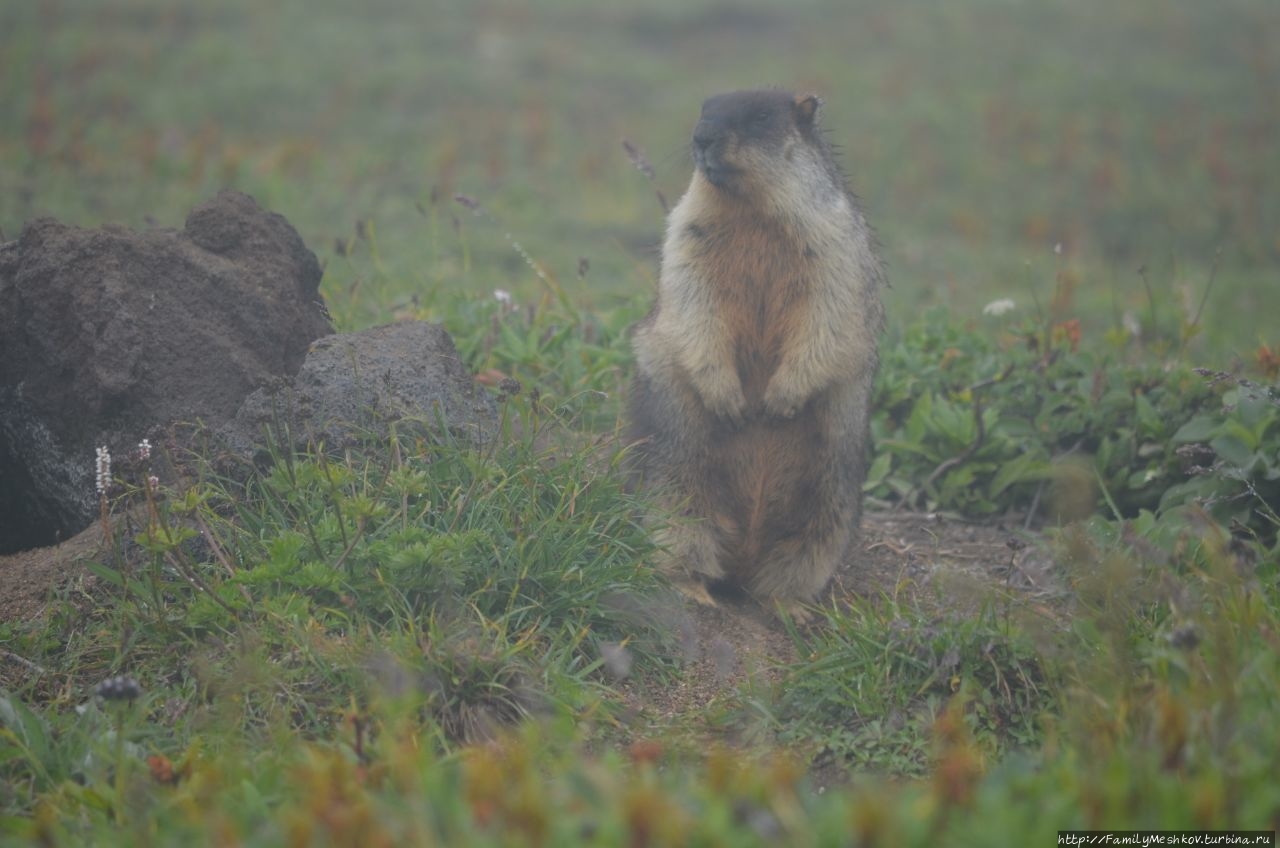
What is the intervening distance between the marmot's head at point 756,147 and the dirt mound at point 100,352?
62.1 inches

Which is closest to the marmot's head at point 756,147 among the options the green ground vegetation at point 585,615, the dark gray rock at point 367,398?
the green ground vegetation at point 585,615

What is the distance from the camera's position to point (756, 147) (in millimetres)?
4180

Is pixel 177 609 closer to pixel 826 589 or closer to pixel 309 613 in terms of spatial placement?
pixel 309 613

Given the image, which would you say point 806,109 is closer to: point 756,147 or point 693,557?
point 756,147

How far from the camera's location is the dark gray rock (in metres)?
3.80

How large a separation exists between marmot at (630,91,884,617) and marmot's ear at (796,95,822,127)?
0.02 metres

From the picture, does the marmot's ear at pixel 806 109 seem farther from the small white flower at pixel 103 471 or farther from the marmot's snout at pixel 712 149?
the small white flower at pixel 103 471

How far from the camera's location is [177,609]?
3.39 m

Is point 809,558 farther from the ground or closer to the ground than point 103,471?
closer to the ground

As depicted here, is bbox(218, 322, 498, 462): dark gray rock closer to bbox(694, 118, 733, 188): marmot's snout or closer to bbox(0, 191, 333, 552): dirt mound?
bbox(0, 191, 333, 552): dirt mound

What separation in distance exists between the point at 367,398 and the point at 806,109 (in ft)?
6.06

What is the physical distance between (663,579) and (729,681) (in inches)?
15.7

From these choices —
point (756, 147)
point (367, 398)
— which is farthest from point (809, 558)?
point (367, 398)

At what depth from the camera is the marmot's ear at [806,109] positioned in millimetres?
4375
